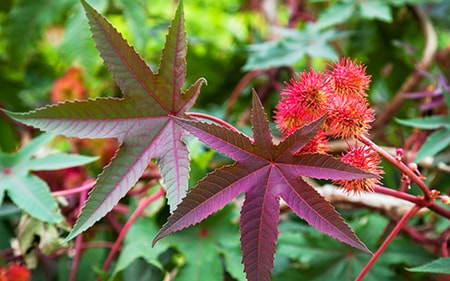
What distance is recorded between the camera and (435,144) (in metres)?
0.91

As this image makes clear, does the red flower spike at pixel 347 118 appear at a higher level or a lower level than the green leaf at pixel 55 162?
lower

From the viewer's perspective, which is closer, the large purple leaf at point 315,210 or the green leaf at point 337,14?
the large purple leaf at point 315,210

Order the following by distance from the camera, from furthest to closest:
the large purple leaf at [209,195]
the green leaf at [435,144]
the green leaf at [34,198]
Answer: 1. the green leaf at [435,144]
2. the green leaf at [34,198]
3. the large purple leaf at [209,195]

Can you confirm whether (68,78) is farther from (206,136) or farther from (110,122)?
(206,136)

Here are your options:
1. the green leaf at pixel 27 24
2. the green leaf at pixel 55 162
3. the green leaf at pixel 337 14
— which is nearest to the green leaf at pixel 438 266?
the green leaf at pixel 55 162

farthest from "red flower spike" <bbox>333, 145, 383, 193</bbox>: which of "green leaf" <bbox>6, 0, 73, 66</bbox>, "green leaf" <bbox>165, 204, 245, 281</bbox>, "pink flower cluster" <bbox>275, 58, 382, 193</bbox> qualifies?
"green leaf" <bbox>6, 0, 73, 66</bbox>

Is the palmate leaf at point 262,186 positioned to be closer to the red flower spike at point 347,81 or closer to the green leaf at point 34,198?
the red flower spike at point 347,81

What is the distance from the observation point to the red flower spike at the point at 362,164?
558 mm

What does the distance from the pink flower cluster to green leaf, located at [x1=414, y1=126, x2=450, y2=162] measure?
350 mm

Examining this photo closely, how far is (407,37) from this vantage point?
5.31 feet

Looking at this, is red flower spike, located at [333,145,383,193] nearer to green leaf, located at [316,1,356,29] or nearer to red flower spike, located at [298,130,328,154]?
red flower spike, located at [298,130,328,154]

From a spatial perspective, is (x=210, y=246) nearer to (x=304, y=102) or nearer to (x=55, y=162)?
(x=55, y=162)

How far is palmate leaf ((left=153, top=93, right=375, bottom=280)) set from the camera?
530 mm

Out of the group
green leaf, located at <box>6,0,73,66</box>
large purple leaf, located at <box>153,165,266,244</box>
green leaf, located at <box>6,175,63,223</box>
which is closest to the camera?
large purple leaf, located at <box>153,165,266,244</box>
